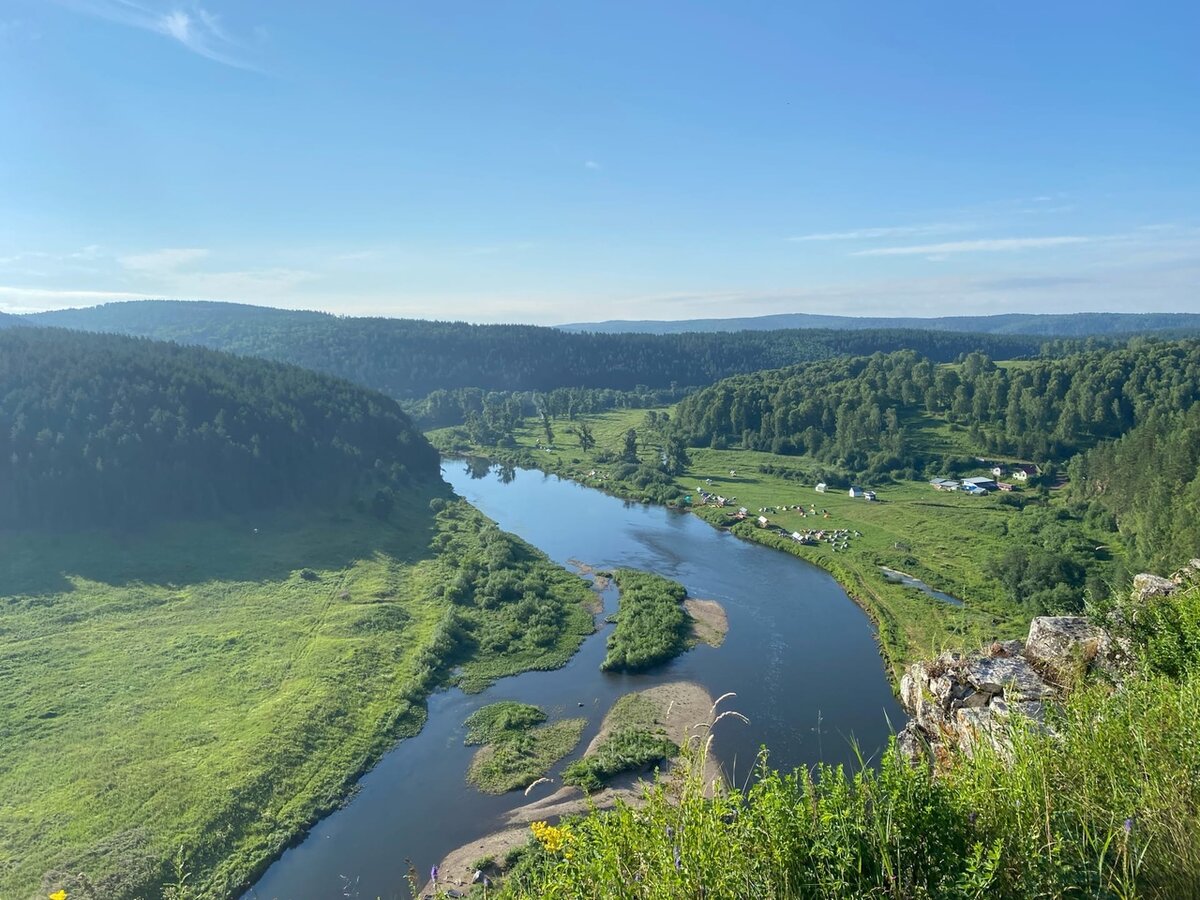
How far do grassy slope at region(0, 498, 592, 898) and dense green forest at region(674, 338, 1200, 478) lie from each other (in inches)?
2472

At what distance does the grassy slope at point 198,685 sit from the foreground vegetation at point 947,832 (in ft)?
83.3

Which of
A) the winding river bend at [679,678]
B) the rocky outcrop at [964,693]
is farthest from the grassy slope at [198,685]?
the rocky outcrop at [964,693]

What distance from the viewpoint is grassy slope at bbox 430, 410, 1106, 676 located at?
45.1m

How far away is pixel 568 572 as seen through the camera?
2319 inches

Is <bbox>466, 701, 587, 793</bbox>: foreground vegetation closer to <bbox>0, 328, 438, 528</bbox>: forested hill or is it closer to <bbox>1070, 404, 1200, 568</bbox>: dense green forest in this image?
<bbox>1070, 404, 1200, 568</bbox>: dense green forest

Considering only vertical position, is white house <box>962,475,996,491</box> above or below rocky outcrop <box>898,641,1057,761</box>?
below

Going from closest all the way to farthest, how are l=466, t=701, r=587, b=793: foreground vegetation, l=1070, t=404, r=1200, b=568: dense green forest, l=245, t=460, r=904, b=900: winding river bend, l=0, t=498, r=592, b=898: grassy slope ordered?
1. l=0, t=498, r=592, b=898: grassy slope
2. l=245, t=460, r=904, b=900: winding river bend
3. l=466, t=701, r=587, b=793: foreground vegetation
4. l=1070, t=404, r=1200, b=568: dense green forest

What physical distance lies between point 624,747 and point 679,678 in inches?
344

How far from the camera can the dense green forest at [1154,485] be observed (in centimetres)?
4683

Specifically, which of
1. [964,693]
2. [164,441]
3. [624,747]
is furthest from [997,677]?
[164,441]

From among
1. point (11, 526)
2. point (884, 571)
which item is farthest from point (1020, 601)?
point (11, 526)

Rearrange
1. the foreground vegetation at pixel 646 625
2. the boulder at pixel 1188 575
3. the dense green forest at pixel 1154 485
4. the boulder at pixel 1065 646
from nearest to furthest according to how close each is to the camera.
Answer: the boulder at pixel 1065 646 → the boulder at pixel 1188 575 → the foreground vegetation at pixel 646 625 → the dense green forest at pixel 1154 485

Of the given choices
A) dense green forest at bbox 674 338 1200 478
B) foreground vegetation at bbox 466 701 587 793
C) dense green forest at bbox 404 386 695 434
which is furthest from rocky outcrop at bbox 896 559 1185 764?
dense green forest at bbox 404 386 695 434

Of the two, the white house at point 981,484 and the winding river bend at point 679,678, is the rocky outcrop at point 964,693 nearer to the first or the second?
the winding river bend at point 679,678
